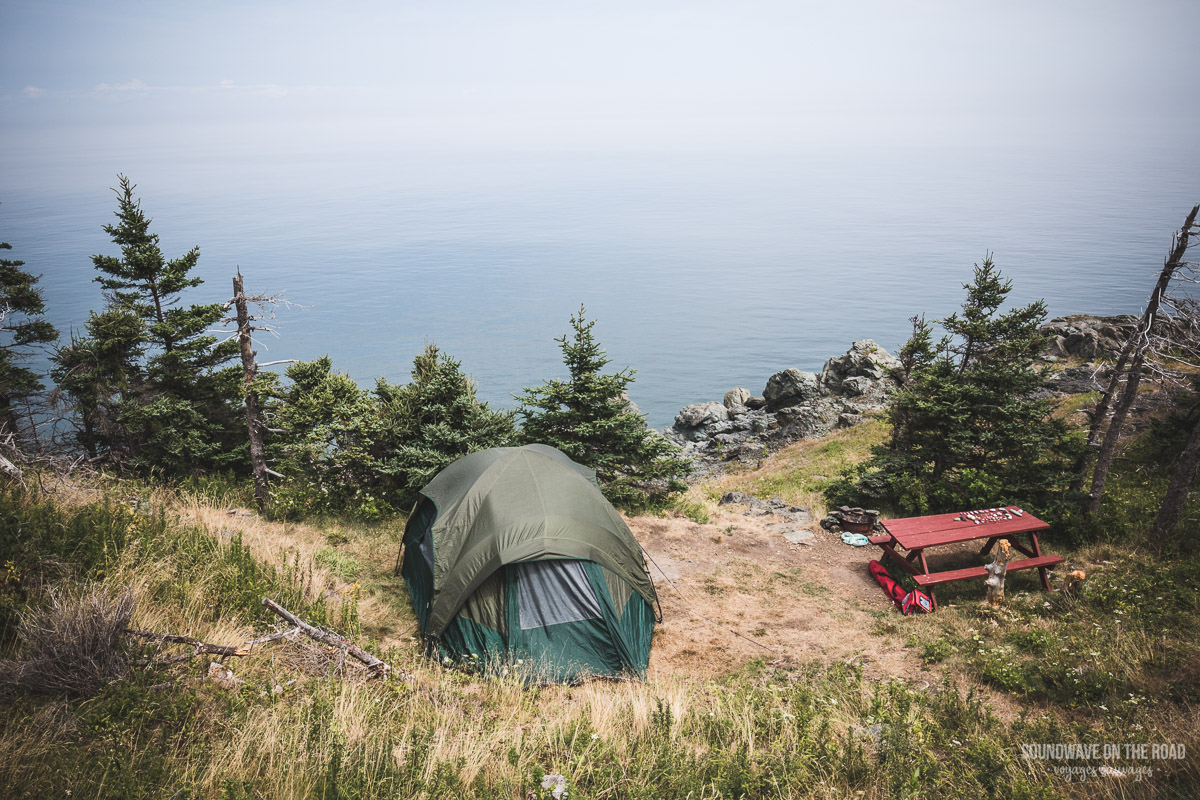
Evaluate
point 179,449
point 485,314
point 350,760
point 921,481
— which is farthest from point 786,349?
point 350,760

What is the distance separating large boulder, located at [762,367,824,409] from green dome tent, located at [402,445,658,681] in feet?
94.3

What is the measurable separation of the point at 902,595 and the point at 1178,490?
5614 mm

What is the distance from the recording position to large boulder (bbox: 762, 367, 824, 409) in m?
35.2

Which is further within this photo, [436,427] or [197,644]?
[436,427]

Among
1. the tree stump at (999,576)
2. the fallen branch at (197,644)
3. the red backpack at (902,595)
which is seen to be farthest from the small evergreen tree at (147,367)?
the tree stump at (999,576)

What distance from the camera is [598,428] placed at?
14953mm

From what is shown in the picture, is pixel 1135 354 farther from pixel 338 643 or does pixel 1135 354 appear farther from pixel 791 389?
pixel 791 389

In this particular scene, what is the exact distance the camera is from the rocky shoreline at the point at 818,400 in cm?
3022

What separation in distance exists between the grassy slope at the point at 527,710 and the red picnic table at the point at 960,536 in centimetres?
77

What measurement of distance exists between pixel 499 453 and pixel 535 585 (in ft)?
9.28

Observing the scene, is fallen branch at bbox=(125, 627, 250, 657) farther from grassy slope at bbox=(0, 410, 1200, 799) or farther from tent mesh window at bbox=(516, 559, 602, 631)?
tent mesh window at bbox=(516, 559, 602, 631)

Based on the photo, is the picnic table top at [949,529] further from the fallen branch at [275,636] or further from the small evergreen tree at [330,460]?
the small evergreen tree at [330,460]

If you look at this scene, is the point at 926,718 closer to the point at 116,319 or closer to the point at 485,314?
the point at 116,319

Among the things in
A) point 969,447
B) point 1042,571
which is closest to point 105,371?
point 969,447
